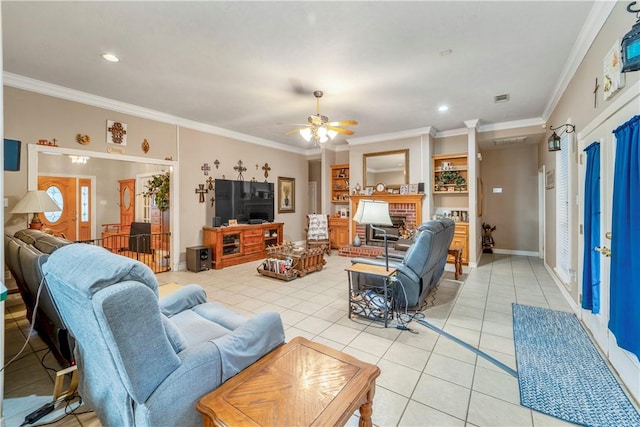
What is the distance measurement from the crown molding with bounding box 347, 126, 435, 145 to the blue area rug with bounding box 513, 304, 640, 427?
423cm

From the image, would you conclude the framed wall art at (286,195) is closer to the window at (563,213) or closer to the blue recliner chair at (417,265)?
the blue recliner chair at (417,265)

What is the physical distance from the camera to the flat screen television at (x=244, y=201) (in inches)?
234

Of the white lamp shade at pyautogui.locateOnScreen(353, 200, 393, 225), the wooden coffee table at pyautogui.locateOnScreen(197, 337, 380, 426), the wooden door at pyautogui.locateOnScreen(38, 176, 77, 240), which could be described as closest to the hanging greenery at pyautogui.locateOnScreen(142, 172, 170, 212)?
the wooden door at pyautogui.locateOnScreen(38, 176, 77, 240)

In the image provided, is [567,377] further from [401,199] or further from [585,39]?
[401,199]

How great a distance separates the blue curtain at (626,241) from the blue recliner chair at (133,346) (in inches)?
89.1

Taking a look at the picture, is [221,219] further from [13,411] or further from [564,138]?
[564,138]

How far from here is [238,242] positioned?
601cm

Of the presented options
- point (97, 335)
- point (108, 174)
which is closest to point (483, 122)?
point (97, 335)

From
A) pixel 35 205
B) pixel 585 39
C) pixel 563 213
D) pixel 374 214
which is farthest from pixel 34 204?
pixel 563 213

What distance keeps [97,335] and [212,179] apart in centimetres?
511

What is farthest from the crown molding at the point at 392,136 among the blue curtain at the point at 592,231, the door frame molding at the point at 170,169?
the door frame molding at the point at 170,169

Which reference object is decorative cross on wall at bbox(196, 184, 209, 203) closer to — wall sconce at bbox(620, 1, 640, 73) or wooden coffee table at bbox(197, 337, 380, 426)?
wooden coffee table at bbox(197, 337, 380, 426)

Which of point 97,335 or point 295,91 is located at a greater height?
point 295,91

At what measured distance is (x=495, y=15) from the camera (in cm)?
243
